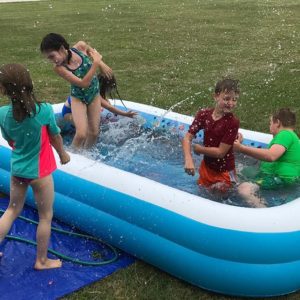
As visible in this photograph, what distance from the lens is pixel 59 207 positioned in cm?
369

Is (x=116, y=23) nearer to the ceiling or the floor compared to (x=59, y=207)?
nearer to the floor

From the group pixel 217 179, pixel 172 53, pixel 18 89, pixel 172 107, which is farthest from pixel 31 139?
pixel 172 53

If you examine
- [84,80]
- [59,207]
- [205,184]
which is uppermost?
[84,80]

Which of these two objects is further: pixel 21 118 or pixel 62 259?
pixel 62 259

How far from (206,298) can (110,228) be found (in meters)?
0.77

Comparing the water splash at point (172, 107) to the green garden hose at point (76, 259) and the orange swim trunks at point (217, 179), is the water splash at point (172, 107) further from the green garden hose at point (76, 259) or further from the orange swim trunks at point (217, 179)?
the green garden hose at point (76, 259)

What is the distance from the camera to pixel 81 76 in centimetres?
430

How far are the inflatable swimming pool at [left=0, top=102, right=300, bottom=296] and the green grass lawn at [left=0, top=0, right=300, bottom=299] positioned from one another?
6.9 inches

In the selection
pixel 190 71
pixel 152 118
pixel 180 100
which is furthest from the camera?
pixel 190 71

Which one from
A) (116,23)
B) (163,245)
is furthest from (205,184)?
(116,23)

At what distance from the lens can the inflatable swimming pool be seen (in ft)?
9.21

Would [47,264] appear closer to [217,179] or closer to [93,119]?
[217,179]

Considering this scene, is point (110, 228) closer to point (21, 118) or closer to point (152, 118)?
point (21, 118)

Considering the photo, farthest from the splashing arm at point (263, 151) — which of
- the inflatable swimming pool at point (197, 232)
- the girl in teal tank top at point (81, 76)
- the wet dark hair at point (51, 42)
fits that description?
the wet dark hair at point (51, 42)
